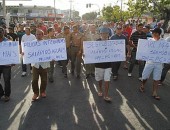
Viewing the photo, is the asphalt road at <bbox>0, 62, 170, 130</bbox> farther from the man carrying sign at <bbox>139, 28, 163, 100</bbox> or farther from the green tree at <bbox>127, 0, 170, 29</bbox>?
the green tree at <bbox>127, 0, 170, 29</bbox>

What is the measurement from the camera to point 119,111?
21.9 ft

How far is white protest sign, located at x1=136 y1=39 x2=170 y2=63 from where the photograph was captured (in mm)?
7879

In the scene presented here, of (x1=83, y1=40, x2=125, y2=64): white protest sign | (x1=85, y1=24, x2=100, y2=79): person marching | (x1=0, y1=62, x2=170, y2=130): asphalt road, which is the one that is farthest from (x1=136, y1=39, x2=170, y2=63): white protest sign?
(x1=85, y1=24, x2=100, y2=79): person marching

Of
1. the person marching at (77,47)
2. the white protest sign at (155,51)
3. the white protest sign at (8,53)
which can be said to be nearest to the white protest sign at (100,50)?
the white protest sign at (155,51)

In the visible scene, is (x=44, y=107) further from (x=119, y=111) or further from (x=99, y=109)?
(x=119, y=111)

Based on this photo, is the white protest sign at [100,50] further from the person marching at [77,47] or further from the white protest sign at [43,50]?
the person marching at [77,47]

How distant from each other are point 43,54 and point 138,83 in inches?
142

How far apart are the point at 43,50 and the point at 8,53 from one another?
0.89 meters

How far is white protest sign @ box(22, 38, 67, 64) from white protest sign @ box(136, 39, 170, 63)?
221 cm

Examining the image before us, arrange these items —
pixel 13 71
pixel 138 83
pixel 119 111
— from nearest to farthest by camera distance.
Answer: pixel 119 111 → pixel 138 83 → pixel 13 71

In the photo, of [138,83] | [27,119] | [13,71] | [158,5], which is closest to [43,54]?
[27,119]

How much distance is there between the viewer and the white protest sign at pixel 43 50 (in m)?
7.47

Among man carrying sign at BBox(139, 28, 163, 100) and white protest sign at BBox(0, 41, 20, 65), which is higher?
white protest sign at BBox(0, 41, 20, 65)

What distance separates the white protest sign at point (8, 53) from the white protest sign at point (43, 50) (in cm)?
24
